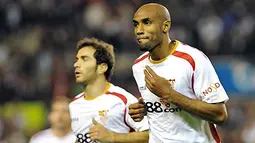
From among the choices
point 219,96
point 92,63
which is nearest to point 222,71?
point 92,63

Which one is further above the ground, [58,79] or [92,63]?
[58,79]

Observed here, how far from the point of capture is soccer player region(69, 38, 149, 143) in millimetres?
6828

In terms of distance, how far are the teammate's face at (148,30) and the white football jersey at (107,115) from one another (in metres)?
1.01

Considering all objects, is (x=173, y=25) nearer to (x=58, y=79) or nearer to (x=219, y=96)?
(x=58, y=79)

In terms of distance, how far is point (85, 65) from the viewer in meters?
7.23

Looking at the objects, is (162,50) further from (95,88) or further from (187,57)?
(95,88)

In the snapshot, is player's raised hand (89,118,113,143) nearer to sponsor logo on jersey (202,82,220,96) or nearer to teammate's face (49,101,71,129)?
sponsor logo on jersey (202,82,220,96)

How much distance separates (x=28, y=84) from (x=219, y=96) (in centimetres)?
1136

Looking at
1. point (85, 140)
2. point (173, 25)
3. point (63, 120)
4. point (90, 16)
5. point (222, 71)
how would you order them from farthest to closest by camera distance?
point (90, 16) → point (173, 25) → point (222, 71) → point (63, 120) → point (85, 140)

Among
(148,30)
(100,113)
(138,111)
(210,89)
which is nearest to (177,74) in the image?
(210,89)

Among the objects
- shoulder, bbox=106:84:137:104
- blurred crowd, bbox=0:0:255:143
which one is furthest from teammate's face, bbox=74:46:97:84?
blurred crowd, bbox=0:0:255:143

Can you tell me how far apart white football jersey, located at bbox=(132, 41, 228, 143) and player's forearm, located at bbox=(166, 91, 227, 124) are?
0.25 ft

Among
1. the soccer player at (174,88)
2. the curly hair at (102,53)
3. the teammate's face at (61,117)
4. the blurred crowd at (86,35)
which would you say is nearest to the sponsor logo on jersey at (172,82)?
the soccer player at (174,88)

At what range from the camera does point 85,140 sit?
23.2 ft
